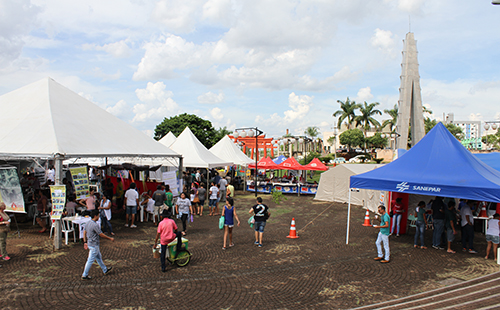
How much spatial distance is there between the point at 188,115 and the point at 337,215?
4875cm

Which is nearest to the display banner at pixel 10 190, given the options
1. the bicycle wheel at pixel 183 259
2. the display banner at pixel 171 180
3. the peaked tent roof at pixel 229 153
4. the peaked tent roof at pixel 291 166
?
the display banner at pixel 171 180

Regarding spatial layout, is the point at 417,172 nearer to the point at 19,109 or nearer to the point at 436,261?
the point at 436,261

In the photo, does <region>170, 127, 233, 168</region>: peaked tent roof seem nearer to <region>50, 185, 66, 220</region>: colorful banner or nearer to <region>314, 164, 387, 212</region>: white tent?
<region>314, 164, 387, 212</region>: white tent

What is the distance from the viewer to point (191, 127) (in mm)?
57750

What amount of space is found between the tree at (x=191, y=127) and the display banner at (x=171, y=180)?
42.6m

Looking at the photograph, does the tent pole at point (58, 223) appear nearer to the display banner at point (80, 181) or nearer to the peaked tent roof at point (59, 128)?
the peaked tent roof at point (59, 128)

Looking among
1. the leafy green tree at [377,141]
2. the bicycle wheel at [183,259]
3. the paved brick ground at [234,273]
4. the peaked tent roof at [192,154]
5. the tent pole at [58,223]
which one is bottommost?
the paved brick ground at [234,273]

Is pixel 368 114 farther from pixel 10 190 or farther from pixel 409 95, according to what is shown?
pixel 10 190

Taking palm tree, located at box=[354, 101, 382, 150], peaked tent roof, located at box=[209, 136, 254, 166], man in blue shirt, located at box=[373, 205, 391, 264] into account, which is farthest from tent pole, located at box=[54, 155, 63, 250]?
palm tree, located at box=[354, 101, 382, 150]

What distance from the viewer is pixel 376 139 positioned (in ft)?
246

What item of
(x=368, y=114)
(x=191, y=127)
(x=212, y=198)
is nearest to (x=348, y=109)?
(x=368, y=114)

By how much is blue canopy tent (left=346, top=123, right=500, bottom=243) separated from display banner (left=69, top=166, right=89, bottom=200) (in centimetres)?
941

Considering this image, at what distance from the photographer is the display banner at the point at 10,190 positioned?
10.2 metres

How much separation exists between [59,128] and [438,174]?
12.7 meters
